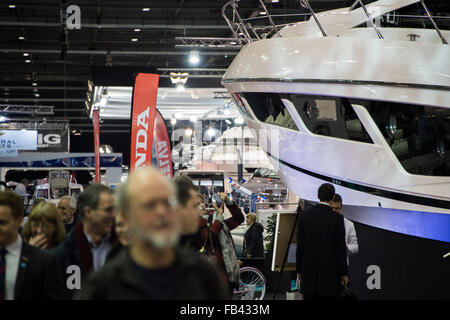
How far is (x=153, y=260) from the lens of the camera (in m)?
1.91

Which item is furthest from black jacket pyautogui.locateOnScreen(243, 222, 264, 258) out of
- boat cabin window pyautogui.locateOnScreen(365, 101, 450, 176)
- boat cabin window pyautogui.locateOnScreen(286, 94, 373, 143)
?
boat cabin window pyautogui.locateOnScreen(365, 101, 450, 176)

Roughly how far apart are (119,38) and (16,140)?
223 inches

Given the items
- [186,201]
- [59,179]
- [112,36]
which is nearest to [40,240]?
[186,201]

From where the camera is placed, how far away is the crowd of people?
1909mm

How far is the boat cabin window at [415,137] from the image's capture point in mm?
8117

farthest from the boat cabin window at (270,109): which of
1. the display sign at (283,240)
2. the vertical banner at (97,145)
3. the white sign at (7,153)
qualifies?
the white sign at (7,153)

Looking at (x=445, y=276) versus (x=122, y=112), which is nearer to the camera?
(x=445, y=276)

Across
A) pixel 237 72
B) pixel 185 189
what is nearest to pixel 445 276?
pixel 237 72

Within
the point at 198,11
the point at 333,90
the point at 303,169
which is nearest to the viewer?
the point at 333,90

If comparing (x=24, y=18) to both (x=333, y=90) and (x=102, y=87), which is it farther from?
(x=333, y=90)

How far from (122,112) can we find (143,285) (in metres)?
30.5

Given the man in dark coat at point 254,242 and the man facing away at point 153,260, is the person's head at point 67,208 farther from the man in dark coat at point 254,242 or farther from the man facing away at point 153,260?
the man in dark coat at point 254,242

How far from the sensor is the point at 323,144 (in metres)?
8.53

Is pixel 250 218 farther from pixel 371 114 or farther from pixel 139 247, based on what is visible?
pixel 139 247
